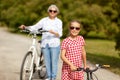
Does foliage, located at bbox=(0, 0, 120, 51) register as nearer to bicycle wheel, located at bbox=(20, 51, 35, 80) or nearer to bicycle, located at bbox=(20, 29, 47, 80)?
bicycle, located at bbox=(20, 29, 47, 80)

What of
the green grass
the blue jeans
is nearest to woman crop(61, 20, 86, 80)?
the blue jeans

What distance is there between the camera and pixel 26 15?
4866 centimetres

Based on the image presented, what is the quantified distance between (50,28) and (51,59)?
0.72 m

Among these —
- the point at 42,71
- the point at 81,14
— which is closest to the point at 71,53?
the point at 42,71

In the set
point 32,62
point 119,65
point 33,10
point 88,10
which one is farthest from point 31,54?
point 33,10

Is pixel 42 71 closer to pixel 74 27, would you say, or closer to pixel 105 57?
pixel 74 27

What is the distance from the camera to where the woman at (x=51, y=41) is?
417 inches

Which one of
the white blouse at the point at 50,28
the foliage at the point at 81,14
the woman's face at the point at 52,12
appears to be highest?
the foliage at the point at 81,14

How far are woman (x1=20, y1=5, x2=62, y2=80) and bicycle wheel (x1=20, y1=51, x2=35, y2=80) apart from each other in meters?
0.39

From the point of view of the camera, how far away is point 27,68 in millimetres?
10453

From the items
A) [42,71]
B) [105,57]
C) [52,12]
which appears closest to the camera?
[52,12]

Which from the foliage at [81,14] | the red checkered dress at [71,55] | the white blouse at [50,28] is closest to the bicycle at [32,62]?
the white blouse at [50,28]

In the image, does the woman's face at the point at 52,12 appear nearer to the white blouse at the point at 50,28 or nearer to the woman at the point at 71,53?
the white blouse at the point at 50,28

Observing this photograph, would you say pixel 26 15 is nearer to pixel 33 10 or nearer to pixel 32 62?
pixel 33 10
